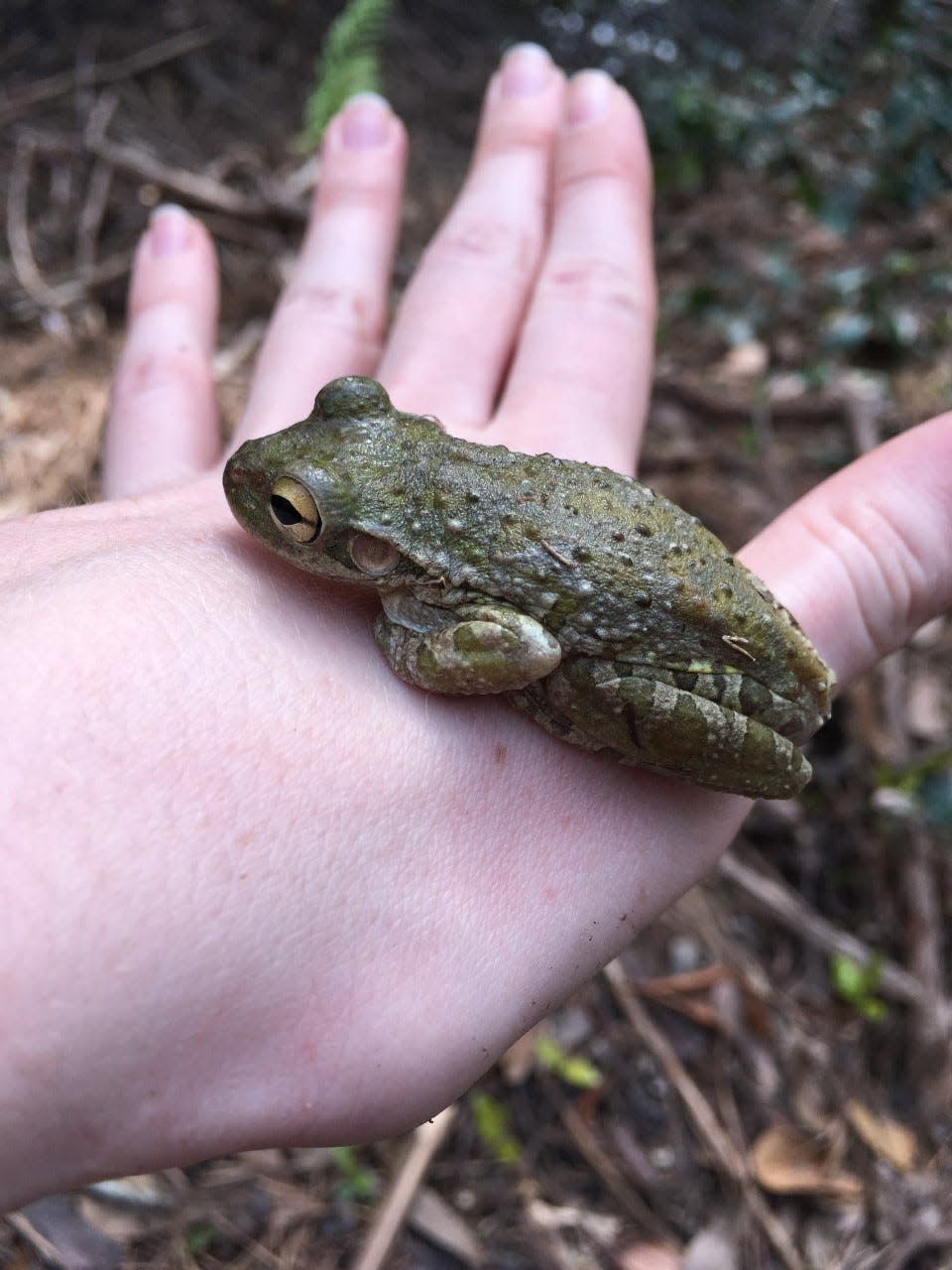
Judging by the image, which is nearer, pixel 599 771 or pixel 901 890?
pixel 599 771

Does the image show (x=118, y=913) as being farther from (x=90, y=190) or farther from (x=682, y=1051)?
(x=90, y=190)

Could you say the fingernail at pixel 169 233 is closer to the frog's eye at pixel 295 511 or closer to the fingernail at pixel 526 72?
the fingernail at pixel 526 72

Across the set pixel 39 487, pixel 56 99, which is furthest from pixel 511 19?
pixel 39 487

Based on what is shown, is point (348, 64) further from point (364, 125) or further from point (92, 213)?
point (92, 213)

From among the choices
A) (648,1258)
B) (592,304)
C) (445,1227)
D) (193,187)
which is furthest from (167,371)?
(648,1258)

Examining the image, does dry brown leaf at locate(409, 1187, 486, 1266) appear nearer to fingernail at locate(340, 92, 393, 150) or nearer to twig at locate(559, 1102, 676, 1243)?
twig at locate(559, 1102, 676, 1243)

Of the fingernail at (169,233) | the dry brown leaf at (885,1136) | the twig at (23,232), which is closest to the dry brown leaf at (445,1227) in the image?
the dry brown leaf at (885,1136)
